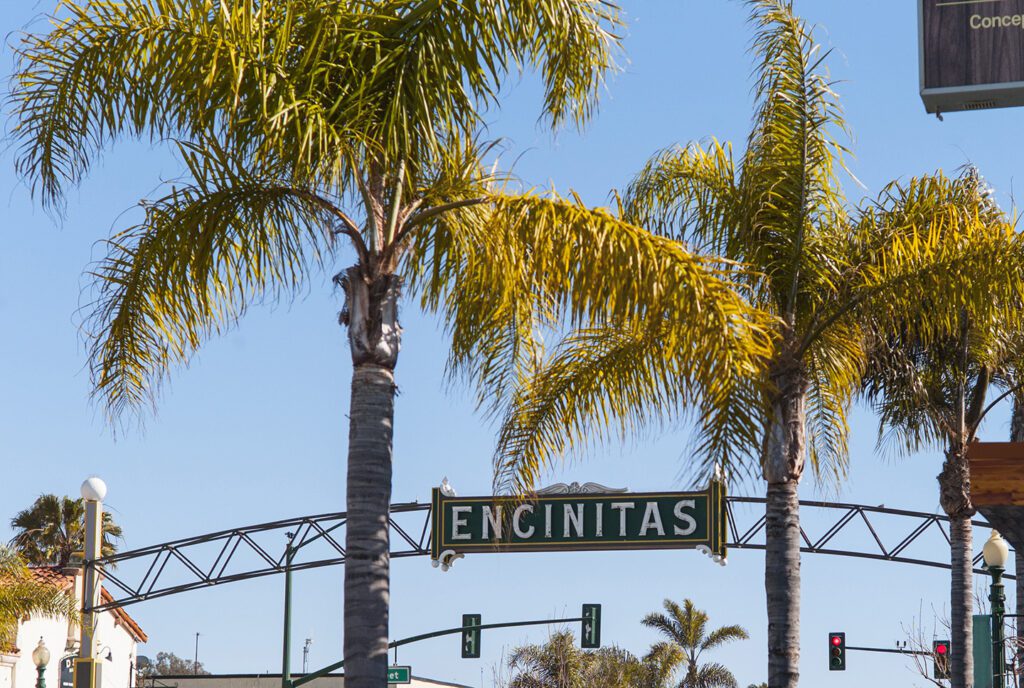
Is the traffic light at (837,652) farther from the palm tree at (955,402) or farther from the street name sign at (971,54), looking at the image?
the street name sign at (971,54)

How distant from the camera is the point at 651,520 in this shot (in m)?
32.4

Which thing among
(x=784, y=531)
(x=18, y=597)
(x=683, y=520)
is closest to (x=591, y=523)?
(x=683, y=520)

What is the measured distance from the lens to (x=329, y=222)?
1276cm

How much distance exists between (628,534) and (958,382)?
1090 centimetres

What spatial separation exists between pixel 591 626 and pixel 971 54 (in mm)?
29485

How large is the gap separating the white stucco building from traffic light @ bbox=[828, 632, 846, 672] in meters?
18.1

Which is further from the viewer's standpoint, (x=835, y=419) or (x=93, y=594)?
(x=93, y=594)

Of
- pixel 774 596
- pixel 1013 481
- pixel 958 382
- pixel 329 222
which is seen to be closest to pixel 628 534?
pixel 958 382

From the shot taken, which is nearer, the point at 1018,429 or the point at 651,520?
the point at 1018,429

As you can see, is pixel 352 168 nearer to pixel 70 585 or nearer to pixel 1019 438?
pixel 1019 438

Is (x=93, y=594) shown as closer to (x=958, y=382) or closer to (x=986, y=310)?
(x=958, y=382)

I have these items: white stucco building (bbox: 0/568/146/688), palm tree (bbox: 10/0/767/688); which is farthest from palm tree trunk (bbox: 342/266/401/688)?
white stucco building (bbox: 0/568/146/688)

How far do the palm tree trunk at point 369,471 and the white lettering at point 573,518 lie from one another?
21056 mm

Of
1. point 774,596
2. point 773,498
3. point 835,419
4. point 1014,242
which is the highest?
point 1014,242
